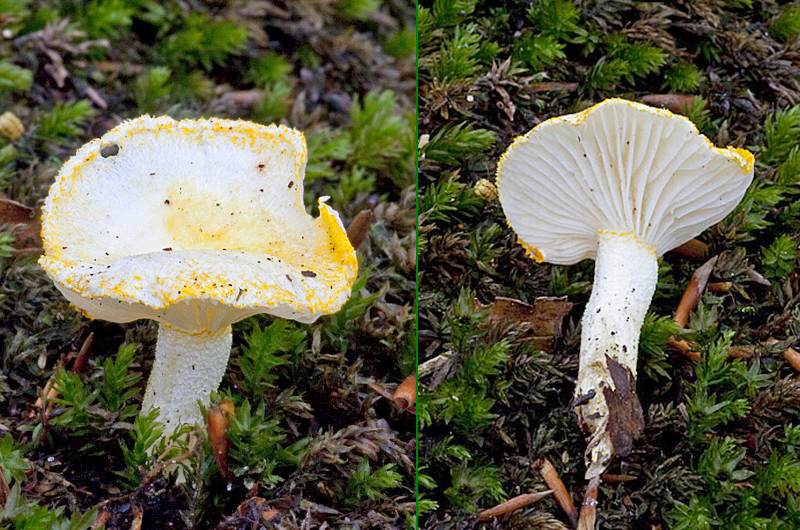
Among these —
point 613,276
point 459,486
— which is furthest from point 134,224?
point 613,276

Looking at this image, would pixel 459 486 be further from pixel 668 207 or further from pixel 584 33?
pixel 584 33

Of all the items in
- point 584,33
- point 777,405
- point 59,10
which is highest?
point 584,33

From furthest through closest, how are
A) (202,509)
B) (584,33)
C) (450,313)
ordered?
(584,33)
(450,313)
(202,509)

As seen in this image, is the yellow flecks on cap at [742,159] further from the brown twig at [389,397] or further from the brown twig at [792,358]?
the brown twig at [389,397]

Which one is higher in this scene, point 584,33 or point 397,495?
point 584,33

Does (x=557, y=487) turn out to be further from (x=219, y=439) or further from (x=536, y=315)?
(x=219, y=439)

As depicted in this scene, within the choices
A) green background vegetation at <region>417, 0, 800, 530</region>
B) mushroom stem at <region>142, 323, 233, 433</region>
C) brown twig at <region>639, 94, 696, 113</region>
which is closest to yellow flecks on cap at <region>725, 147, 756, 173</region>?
green background vegetation at <region>417, 0, 800, 530</region>

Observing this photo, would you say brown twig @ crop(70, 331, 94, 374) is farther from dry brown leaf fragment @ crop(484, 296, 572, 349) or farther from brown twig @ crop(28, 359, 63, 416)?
dry brown leaf fragment @ crop(484, 296, 572, 349)

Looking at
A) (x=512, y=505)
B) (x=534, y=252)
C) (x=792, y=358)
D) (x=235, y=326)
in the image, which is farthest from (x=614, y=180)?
(x=235, y=326)

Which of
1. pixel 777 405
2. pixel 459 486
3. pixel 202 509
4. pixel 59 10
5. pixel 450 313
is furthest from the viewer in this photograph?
pixel 59 10
